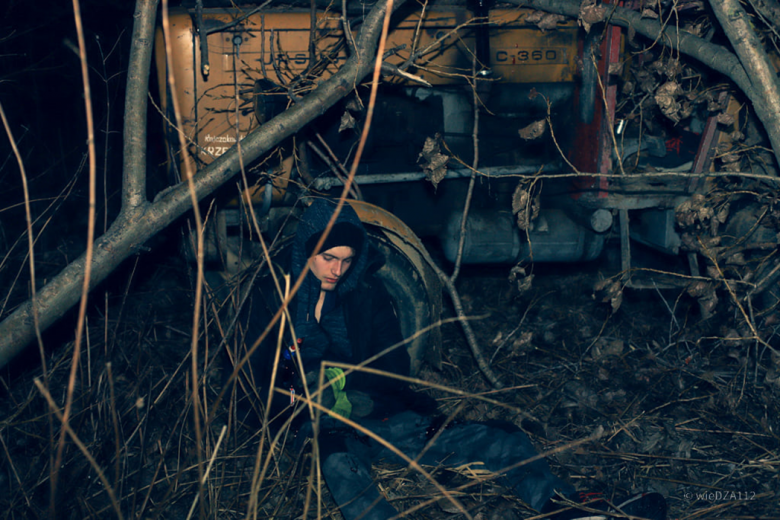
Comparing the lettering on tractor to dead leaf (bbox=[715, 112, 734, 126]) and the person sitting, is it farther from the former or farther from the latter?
the person sitting

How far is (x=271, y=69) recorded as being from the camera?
3.48 meters

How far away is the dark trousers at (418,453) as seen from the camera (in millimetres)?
2512

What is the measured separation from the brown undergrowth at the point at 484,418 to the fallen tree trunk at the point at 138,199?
272 mm

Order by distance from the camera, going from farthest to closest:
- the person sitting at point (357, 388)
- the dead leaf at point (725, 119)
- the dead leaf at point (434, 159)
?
1. the dead leaf at point (725, 119)
2. the dead leaf at point (434, 159)
3. the person sitting at point (357, 388)

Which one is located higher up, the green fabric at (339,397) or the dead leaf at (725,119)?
the dead leaf at (725,119)

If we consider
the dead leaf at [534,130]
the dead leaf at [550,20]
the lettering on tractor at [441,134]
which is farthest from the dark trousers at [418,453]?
the dead leaf at [550,20]

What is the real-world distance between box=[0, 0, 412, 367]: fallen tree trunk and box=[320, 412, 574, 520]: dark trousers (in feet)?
4.29

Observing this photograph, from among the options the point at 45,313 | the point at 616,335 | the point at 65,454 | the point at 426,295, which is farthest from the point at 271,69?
the point at 616,335

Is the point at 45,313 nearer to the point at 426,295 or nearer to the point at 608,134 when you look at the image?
the point at 426,295

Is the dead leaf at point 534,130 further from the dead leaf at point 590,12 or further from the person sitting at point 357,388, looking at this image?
the person sitting at point 357,388

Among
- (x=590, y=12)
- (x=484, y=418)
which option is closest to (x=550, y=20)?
(x=590, y=12)

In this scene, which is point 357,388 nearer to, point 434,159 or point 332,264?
point 332,264

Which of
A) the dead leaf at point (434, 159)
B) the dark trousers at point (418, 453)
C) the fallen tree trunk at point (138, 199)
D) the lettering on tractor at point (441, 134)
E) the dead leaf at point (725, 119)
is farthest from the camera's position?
the lettering on tractor at point (441, 134)

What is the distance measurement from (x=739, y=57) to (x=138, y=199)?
287cm
